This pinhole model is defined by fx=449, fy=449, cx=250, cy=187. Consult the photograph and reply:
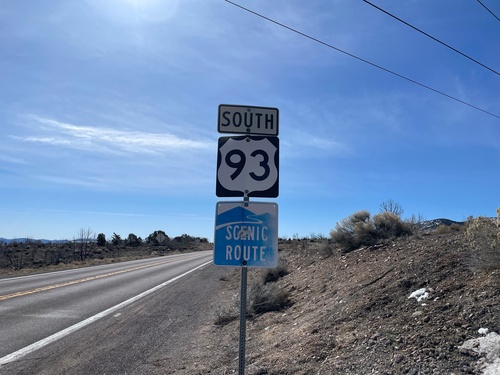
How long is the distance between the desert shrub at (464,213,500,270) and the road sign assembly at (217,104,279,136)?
156 inches

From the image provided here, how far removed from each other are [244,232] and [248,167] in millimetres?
609

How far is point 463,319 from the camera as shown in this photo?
5.15 m

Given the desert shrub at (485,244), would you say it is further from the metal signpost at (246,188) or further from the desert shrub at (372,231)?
the desert shrub at (372,231)

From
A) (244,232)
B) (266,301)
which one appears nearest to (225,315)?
(266,301)

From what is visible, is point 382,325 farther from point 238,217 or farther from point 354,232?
point 354,232

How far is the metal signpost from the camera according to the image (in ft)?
13.4

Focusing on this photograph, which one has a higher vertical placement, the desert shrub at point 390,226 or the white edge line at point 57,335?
the desert shrub at point 390,226

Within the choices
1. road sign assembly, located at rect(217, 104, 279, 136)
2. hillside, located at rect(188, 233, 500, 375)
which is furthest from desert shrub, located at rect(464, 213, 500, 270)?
road sign assembly, located at rect(217, 104, 279, 136)

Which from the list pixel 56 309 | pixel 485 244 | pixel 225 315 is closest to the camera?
pixel 485 244

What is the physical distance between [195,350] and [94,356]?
1589mm

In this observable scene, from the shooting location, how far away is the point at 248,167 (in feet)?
13.8

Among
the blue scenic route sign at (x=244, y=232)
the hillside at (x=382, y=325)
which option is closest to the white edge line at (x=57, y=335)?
the hillside at (x=382, y=325)

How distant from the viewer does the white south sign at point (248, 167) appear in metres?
4.18

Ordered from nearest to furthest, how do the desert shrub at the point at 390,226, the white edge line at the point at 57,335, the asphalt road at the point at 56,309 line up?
1. the white edge line at the point at 57,335
2. the asphalt road at the point at 56,309
3. the desert shrub at the point at 390,226
